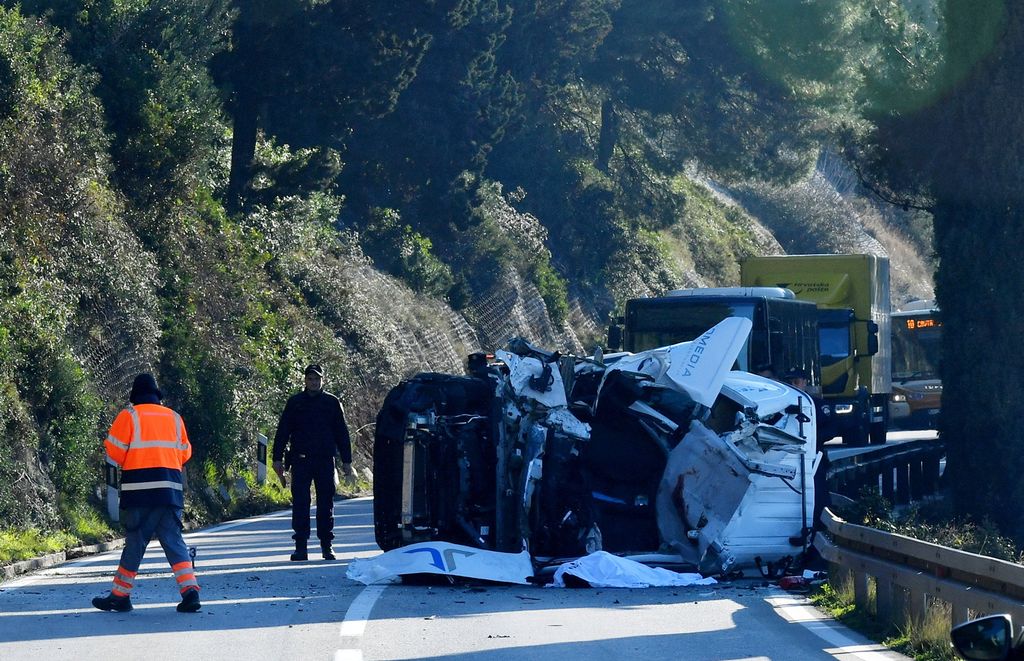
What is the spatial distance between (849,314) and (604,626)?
18738 mm

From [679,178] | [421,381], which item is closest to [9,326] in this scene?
[421,381]

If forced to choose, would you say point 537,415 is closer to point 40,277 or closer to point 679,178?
point 40,277

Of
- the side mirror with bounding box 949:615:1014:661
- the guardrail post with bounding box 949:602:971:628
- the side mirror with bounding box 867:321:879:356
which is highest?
the side mirror with bounding box 867:321:879:356

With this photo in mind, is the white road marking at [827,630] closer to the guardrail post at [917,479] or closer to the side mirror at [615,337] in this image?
the side mirror at [615,337]

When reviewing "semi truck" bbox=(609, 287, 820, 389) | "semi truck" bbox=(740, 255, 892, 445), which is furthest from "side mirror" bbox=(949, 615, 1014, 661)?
"semi truck" bbox=(740, 255, 892, 445)

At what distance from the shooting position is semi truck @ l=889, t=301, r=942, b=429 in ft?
121

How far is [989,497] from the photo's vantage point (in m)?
19.8

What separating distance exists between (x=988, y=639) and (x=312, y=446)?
34.8 feet

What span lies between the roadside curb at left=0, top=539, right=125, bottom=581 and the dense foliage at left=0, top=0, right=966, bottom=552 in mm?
634

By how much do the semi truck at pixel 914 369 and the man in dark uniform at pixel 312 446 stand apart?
24.6 meters

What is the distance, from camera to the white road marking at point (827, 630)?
8.75 m

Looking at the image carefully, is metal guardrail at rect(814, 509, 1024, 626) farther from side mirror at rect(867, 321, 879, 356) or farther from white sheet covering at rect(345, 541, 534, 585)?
side mirror at rect(867, 321, 879, 356)

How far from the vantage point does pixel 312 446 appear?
14.1 meters

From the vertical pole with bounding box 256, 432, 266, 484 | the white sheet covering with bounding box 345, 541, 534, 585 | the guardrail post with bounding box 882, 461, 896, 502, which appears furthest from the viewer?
the vertical pole with bounding box 256, 432, 266, 484
